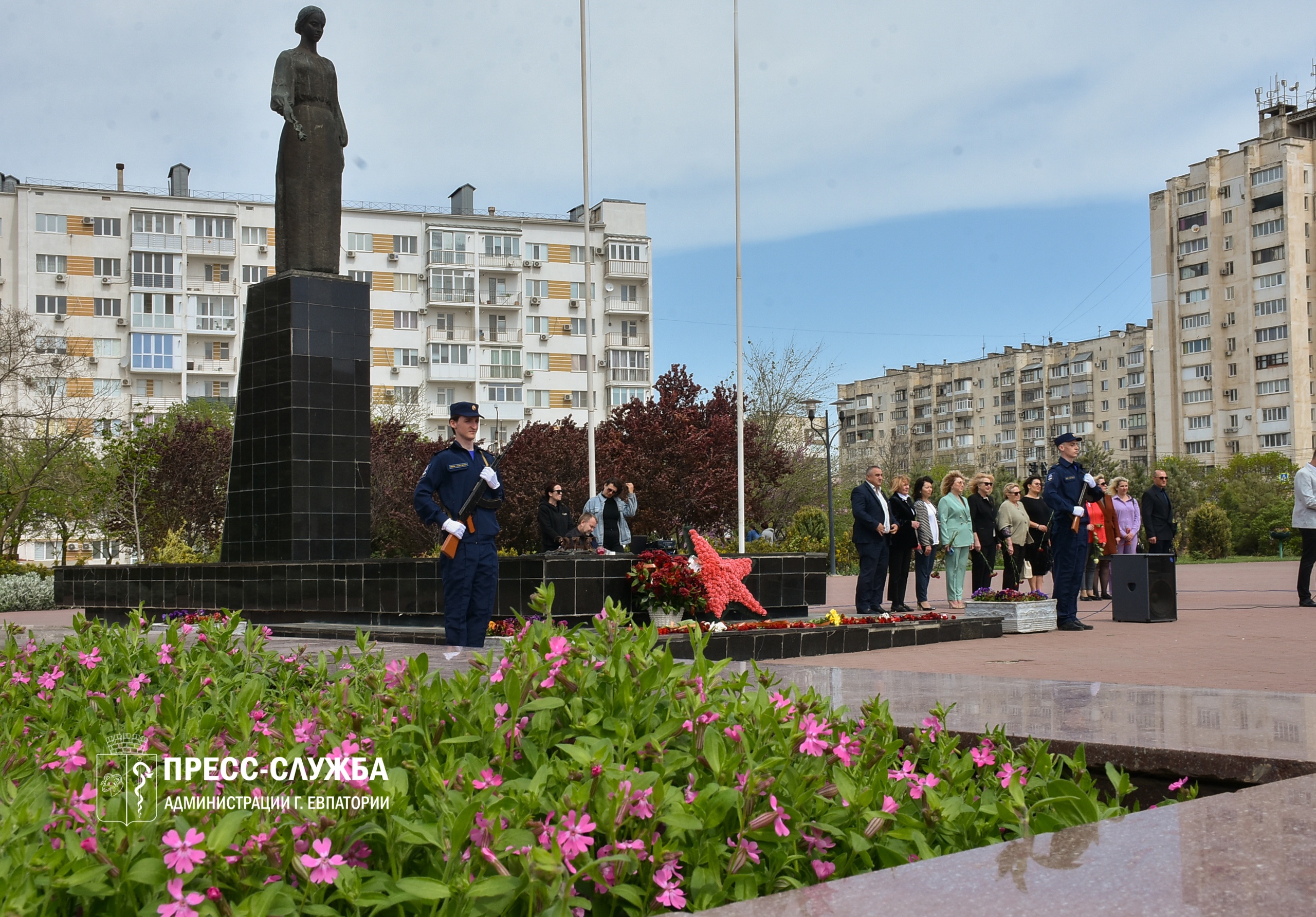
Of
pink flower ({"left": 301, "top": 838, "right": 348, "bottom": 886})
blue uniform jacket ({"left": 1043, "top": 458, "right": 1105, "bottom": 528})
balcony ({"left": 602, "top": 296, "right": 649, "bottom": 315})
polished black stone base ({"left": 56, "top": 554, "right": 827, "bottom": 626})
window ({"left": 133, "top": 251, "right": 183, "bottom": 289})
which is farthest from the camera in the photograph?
balcony ({"left": 602, "top": 296, "right": 649, "bottom": 315})

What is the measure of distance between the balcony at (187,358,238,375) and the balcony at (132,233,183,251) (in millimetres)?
6832

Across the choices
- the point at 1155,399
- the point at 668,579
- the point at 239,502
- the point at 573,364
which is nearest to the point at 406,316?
the point at 573,364


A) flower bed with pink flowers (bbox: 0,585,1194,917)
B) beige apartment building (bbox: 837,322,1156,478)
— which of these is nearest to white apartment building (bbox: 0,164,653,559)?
beige apartment building (bbox: 837,322,1156,478)

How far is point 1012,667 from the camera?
9211 mm

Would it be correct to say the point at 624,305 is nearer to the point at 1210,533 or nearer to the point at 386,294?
the point at 386,294

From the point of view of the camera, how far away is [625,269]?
79188 millimetres

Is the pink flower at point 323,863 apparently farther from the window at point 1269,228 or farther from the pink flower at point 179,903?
the window at point 1269,228

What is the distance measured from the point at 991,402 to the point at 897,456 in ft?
106

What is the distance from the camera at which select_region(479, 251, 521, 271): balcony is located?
251 feet

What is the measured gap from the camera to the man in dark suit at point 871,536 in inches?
553

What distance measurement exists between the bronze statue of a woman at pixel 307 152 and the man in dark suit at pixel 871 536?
23.7ft

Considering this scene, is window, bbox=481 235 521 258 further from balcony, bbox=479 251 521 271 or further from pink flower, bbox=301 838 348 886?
pink flower, bbox=301 838 348 886

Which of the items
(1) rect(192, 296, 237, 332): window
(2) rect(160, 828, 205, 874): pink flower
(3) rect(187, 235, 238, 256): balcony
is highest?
(3) rect(187, 235, 238, 256): balcony

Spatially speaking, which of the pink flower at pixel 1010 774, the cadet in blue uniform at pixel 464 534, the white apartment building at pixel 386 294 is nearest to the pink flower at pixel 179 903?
the pink flower at pixel 1010 774
